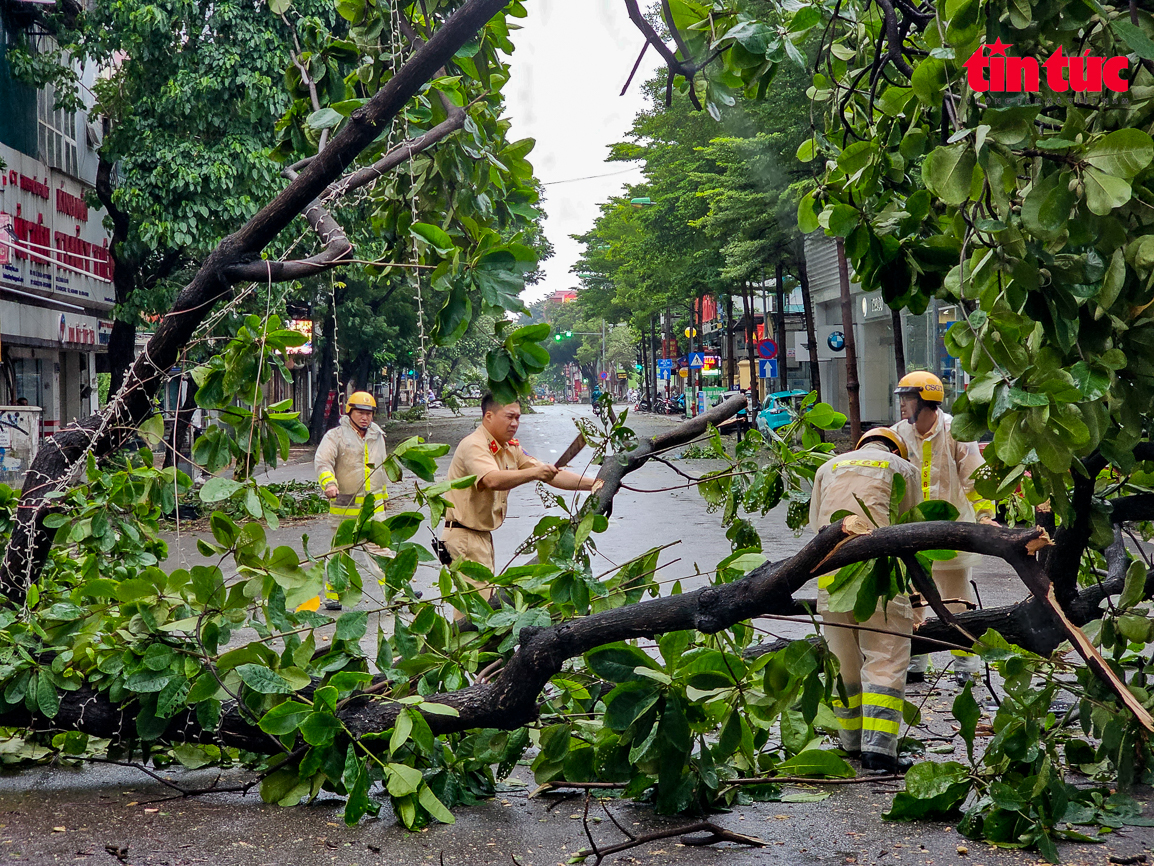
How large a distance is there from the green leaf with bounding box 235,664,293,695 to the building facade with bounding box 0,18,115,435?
1532cm

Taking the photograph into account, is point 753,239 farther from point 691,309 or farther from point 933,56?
point 691,309

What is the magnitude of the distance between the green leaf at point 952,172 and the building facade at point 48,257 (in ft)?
56.9

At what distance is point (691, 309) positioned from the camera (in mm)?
62812

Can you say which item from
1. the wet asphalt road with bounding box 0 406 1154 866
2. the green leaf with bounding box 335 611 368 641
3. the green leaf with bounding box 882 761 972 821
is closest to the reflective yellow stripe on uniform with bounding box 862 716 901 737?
the wet asphalt road with bounding box 0 406 1154 866

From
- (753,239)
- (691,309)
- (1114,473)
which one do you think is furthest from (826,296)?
(1114,473)

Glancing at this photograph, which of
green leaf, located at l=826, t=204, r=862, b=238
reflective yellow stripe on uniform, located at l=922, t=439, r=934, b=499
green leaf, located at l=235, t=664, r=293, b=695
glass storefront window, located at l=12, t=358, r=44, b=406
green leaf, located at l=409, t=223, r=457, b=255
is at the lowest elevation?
green leaf, located at l=235, t=664, r=293, b=695

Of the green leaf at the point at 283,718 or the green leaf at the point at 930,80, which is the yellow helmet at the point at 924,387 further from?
the green leaf at the point at 930,80

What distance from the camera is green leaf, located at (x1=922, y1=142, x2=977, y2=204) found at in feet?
7.79

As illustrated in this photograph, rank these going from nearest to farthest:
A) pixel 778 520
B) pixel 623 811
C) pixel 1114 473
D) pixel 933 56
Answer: pixel 933 56 < pixel 623 811 < pixel 1114 473 < pixel 778 520

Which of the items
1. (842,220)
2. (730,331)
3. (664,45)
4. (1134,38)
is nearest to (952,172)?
(1134,38)

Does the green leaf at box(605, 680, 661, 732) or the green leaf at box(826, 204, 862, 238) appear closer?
the green leaf at box(826, 204, 862, 238)

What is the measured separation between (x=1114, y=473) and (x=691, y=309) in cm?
5858

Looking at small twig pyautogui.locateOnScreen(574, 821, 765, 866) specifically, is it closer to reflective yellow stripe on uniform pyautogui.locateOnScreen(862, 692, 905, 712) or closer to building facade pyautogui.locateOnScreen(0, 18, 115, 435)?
reflective yellow stripe on uniform pyautogui.locateOnScreen(862, 692, 905, 712)

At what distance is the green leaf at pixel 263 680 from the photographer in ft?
12.9
